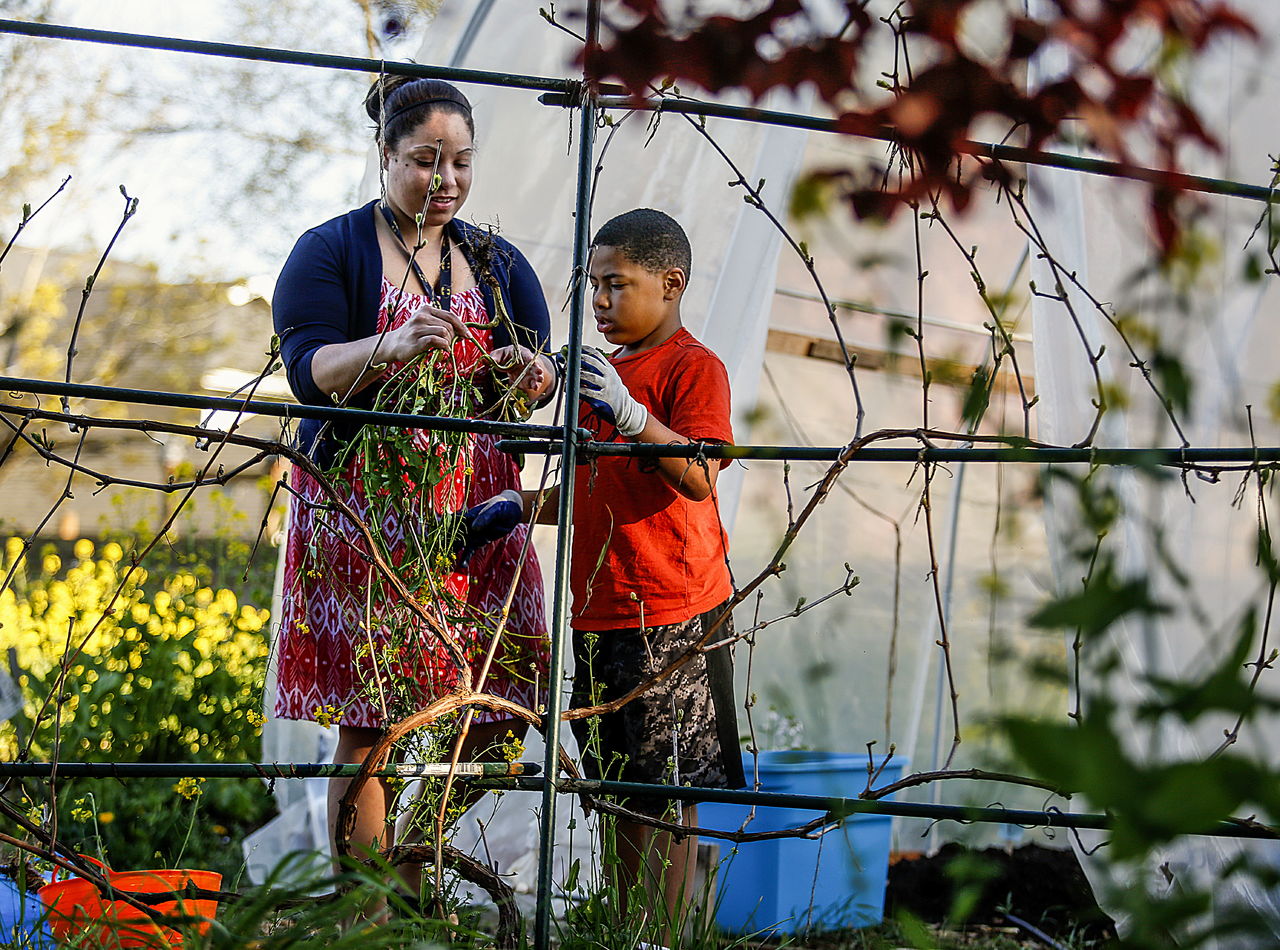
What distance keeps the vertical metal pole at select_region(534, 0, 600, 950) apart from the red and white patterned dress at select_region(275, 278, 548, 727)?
0.95 feet

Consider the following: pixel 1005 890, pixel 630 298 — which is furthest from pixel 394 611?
pixel 1005 890

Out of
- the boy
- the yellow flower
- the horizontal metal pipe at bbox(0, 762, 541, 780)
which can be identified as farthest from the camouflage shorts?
the horizontal metal pipe at bbox(0, 762, 541, 780)

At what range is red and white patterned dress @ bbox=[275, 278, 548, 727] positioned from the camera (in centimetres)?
160

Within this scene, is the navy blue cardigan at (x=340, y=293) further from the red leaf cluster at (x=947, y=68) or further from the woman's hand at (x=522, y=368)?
the red leaf cluster at (x=947, y=68)

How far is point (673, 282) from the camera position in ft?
6.56

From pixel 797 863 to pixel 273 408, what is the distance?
1.85m

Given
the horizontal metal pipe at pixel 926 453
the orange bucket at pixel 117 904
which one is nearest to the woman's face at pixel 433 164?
the horizontal metal pipe at pixel 926 453

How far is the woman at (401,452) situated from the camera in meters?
1.56

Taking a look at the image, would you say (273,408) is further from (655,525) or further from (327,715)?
(655,525)

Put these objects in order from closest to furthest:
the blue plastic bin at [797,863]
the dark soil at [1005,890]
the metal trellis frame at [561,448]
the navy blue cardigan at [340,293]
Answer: the metal trellis frame at [561,448] < the navy blue cardigan at [340,293] < the blue plastic bin at [797,863] < the dark soil at [1005,890]

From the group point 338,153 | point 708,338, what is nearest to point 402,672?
point 708,338

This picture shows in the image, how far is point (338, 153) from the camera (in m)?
9.05

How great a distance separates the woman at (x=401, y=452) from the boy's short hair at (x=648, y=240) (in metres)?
0.16

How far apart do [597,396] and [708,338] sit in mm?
1234
